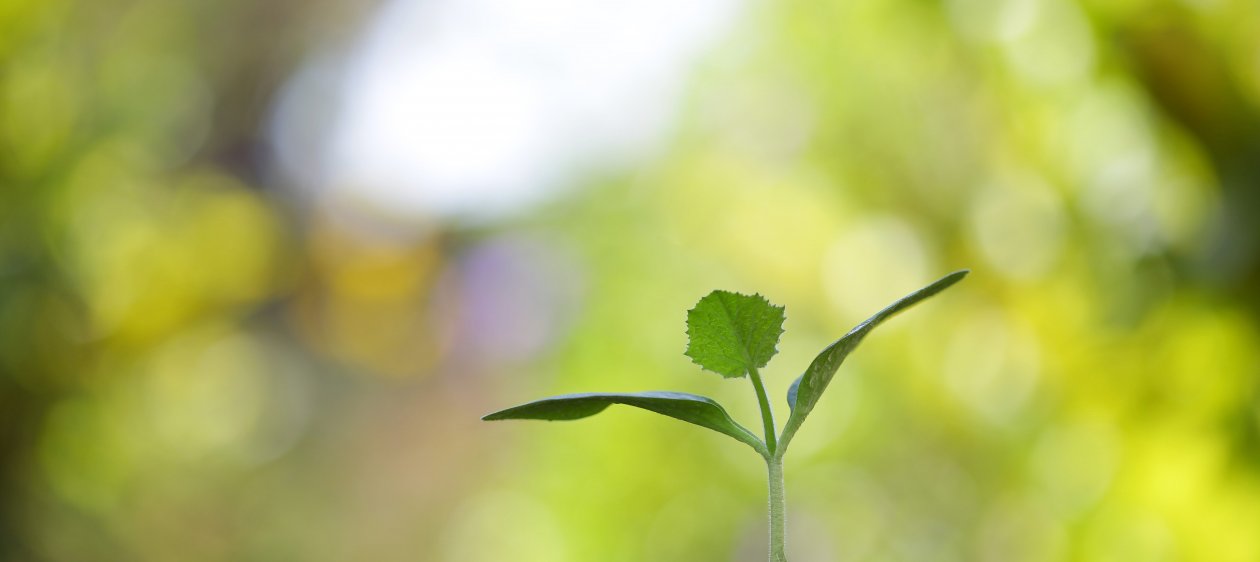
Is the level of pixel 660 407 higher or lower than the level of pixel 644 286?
lower

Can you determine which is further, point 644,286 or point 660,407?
point 644,286

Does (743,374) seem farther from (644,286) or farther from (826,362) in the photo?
(644,286)

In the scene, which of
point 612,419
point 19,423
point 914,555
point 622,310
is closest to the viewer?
point 914,555

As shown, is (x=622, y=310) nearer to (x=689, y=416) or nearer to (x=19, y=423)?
(x=19, y=423)

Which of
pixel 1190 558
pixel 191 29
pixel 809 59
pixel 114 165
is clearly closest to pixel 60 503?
pixel 114 165

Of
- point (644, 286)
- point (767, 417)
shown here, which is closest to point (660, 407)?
point (767, 417)

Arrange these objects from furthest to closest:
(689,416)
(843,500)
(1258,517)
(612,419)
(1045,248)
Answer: (612,419), (843,500), (1045,248), (1258,517), (689,416)

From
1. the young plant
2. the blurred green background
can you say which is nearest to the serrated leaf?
the young plant

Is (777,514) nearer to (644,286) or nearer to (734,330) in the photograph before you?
(734,330)

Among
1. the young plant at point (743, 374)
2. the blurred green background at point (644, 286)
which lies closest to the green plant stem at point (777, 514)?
the young plant at point (743, 374)
